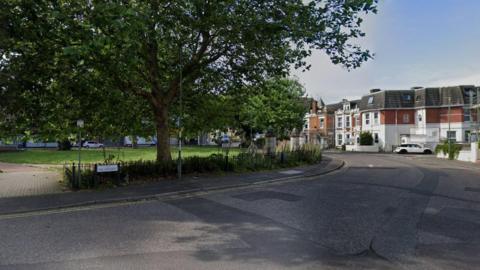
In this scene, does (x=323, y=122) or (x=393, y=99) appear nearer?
(x=393, y=99)

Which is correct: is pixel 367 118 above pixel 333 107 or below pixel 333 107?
below

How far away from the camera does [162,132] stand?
1705 centimetres

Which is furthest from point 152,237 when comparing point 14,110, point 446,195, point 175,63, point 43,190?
point 175,63

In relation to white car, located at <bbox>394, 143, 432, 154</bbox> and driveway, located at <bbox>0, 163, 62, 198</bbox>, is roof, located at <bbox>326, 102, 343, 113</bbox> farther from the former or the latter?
driveway, located at <bbox>0, 163, 62, 198</bbox>

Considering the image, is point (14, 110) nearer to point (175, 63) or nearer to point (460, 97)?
point (175, 63)

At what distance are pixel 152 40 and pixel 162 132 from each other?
436cm

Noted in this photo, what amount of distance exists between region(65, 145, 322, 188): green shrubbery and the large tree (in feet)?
3.32

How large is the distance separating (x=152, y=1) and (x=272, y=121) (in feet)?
118

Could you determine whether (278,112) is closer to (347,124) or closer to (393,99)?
(393,99)

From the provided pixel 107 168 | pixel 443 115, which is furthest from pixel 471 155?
pixel 107 168

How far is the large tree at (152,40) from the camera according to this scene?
1098 cm

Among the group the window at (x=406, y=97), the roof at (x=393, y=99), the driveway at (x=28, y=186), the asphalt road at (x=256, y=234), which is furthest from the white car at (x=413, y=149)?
the driveway at (x=28, y=186)

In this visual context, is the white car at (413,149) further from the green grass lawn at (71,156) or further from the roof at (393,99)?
the green grass lawn at (71,156)

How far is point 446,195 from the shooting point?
12.7m
